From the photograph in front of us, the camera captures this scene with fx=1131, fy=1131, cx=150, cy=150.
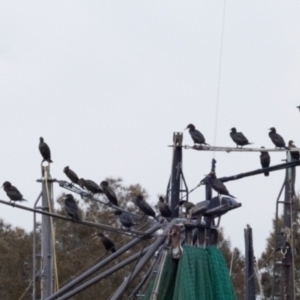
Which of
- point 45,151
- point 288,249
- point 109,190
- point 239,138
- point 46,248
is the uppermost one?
point 239,138

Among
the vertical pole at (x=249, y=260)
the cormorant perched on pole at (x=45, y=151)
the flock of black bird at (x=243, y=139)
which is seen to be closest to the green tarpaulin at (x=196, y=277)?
the cormorant perched on pole at (x=45, y=151)

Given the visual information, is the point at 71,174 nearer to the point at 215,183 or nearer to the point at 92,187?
the point at 92,187

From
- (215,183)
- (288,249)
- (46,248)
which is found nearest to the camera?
(215,183)

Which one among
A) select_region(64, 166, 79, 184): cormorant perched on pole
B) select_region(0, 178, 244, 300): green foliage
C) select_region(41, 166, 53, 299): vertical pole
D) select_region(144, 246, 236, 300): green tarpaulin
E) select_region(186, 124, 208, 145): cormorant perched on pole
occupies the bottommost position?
select_region(144, 246, 236, 300): green tarpaulin

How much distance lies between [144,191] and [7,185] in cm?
2985

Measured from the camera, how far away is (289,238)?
693 inches

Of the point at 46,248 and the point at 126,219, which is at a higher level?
the point at 126,219

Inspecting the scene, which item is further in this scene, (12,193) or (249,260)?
(249,260)

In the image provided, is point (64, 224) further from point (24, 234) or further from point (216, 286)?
point (216, 286)

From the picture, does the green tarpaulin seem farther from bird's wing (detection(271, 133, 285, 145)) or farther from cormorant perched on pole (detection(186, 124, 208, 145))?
bird's wing (detection(271, 133, 285, 145))

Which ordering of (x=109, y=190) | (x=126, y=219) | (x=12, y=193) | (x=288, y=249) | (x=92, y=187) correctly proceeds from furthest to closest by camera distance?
(x=109, y=190)
(x=92, y=187)
(x=126, y=219)
(x=12, y=193)
(x=288, y=249)

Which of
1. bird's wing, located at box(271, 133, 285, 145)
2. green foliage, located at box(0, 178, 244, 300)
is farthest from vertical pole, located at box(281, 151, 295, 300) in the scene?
green foliage, located at box(0, 178, 244, 300)

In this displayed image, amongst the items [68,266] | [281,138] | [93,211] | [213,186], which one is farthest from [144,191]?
[213,186]

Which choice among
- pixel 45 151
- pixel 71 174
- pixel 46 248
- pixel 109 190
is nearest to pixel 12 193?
pixel 46 248
